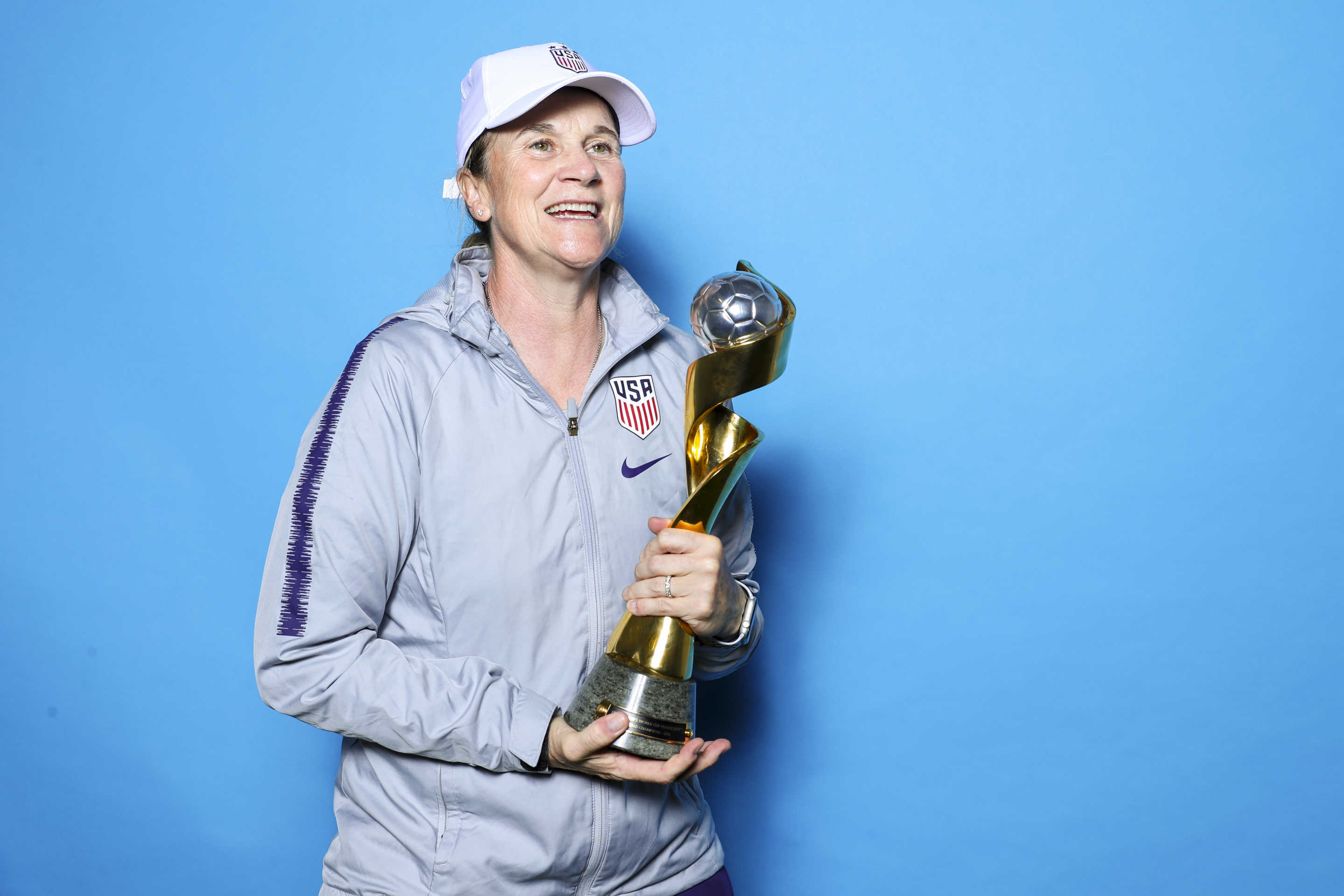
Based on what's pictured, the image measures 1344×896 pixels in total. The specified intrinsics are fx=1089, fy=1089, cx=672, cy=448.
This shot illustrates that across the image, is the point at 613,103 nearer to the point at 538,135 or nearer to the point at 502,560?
the point at 538,135

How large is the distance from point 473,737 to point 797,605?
0.96 meters

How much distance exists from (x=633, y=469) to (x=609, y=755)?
0.35 m

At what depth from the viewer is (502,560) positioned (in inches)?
48.4

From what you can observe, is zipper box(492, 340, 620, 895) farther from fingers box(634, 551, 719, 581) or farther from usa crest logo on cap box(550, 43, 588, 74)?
usa crest logo on cap box(550, 43, 588, 74)

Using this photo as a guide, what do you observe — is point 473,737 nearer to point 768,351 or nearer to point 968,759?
point 768,351

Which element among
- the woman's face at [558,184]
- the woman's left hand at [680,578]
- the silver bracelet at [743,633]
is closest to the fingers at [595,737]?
the woman's left hand at [680,578]

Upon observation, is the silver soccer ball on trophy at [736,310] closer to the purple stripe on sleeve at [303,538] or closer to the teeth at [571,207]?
the teeth at [571,207]

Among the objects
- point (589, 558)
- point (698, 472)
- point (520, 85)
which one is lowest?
point (589, 558)

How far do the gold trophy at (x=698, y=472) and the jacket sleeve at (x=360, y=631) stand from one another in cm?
9

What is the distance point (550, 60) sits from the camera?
4.33 feet

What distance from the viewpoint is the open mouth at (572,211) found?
1313 mm

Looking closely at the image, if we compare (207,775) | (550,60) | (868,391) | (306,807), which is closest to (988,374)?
(868,391)

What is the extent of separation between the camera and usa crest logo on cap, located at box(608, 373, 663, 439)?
53.4 inches

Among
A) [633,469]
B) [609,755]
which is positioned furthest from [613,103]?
[609,755]
